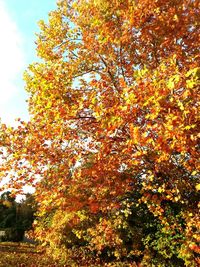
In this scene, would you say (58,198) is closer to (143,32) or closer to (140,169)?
(140,169)

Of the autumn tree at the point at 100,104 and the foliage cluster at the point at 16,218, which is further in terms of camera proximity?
the foliage cluster at the point at 16,218

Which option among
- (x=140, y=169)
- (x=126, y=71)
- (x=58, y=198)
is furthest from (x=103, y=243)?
(x=126, y=71)

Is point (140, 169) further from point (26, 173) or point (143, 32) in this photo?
point (143, 32)

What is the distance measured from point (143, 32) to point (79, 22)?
3.69 metres

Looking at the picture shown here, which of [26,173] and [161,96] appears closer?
[161,96]

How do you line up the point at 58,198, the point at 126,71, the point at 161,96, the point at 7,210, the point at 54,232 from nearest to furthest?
the point at 161,96 → the point at 58,198 → the point at 126,71 → the point at 54,232 → the point at 7,210

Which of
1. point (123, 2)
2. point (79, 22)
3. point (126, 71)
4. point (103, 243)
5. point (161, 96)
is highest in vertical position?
point (79, 22)

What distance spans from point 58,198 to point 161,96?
560 centimetres

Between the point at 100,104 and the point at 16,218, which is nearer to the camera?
the point at 100,104

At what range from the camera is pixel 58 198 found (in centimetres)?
1084

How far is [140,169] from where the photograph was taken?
503 inches

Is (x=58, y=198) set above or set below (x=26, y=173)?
below

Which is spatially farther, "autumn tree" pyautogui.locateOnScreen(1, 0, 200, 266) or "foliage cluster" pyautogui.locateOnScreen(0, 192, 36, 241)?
"foliage cluster" pyautogui.locateOnScreen(0, 192, 36, 241)

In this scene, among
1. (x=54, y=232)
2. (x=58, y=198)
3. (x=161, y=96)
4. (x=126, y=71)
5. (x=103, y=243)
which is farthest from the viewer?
(x=54, y=232)
